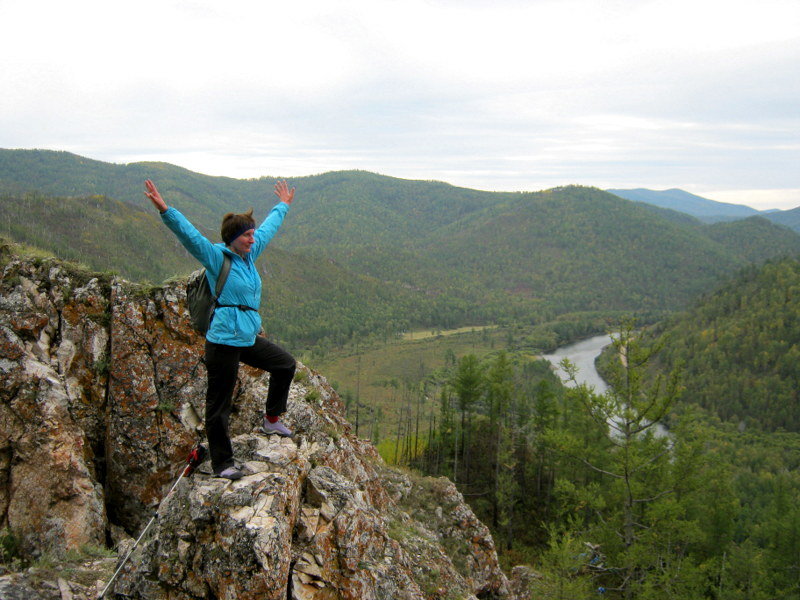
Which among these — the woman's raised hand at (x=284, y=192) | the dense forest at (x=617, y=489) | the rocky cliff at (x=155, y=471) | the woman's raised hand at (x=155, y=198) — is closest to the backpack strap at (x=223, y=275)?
the woman's raised hand at (x=155, y=198)

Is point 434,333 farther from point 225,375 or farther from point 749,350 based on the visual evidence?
point 225,375

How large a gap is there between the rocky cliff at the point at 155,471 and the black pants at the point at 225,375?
16.7 inches

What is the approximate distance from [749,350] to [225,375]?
133291 mm

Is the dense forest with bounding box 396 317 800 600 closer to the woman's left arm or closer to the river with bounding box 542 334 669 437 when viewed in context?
the woman's left arm

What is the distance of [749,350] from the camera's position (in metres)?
108

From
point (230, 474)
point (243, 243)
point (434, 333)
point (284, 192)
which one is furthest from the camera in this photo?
point (434, 333)

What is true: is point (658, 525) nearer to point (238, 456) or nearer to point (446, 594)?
point (446, 594)

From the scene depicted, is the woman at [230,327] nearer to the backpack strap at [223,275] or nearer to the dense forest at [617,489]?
the backpack strap at [223,275]

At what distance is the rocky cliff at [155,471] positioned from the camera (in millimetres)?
5645

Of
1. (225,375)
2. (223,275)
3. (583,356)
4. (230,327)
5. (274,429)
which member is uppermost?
(223,275)

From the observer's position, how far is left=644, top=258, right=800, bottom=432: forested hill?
95138 millimetres

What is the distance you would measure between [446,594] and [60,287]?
391 inches

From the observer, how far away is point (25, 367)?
319 inches

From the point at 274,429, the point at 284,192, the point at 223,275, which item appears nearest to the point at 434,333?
the point at 274,429
